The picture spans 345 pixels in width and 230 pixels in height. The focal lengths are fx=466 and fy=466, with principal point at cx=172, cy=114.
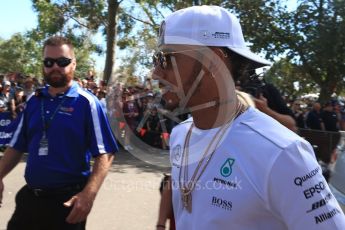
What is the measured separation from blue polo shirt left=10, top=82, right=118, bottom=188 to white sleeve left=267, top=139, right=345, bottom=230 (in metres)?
1.97

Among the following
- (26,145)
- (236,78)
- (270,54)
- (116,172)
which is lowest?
(116,172)

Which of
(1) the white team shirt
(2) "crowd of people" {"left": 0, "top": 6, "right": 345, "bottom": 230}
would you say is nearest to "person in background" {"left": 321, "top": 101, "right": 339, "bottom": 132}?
(2) "crowd of people" {"left": 0, "top": 6, "right": 345, "bottom": 230}

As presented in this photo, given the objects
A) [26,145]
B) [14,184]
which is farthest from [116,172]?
[26,145]

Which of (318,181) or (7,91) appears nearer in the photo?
(318,181)

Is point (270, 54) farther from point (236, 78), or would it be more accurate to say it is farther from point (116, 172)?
point (236, 78)

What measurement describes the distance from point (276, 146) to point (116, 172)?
7892mm

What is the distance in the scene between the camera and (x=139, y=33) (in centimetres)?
2341

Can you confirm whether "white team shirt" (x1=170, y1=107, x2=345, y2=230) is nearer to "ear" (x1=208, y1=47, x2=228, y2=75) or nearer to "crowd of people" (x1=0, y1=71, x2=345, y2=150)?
"ear" (x1=208, y1=47, x2=228, y2=75)

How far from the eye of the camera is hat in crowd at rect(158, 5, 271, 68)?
1.54 meters

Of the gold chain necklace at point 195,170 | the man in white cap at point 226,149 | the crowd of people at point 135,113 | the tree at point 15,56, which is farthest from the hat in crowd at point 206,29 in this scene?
the tree at point 15,56

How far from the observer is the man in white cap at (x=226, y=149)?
129 cm

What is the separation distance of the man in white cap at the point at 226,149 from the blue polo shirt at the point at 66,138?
1.35m

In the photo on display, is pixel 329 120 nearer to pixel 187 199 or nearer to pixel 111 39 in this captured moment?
pixel 111 39

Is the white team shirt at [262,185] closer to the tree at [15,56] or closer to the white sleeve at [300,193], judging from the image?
the white sleeve at [300,193]
